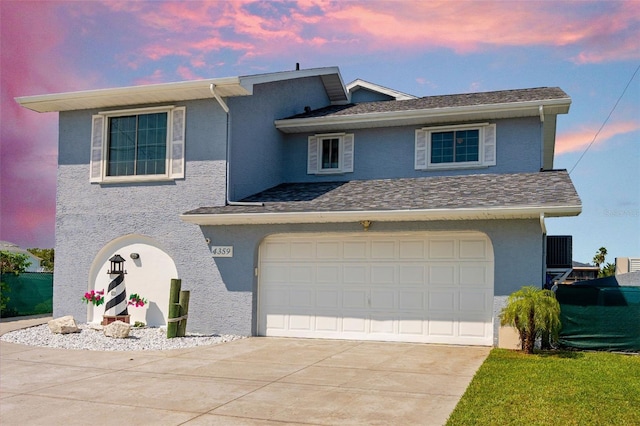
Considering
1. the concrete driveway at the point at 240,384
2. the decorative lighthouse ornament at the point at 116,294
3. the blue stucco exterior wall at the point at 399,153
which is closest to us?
the concrete driveway at the point at 240,384

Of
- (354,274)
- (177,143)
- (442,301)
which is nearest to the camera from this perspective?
(442,301)

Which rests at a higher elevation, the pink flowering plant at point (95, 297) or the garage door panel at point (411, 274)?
the garage door panel at point (411, 274)

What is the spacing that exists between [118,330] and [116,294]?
1820 millimetres

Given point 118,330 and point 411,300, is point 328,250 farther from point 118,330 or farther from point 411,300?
point 118,330

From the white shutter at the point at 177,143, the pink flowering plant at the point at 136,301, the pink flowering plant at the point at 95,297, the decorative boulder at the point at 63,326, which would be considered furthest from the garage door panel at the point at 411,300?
the decorative boulder at the point at 63,326

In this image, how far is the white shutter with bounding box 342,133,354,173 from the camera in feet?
52.7

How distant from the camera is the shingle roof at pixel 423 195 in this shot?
11516mm

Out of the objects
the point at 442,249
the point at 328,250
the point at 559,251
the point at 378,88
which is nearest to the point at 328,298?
the point at 328,250

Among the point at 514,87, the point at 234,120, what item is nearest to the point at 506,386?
the point at 234,120

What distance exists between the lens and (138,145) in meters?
14.5

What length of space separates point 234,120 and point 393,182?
163 inches

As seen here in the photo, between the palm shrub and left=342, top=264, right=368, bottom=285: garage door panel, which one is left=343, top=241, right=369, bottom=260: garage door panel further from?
the palm shrub

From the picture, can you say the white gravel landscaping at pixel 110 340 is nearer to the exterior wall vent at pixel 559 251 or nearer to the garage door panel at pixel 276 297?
the garage door panel at pixel 276 297

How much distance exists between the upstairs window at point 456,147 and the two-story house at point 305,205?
0.11ft
